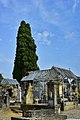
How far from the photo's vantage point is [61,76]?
36062 millimetres

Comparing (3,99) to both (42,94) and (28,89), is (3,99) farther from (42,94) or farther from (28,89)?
(42,94)

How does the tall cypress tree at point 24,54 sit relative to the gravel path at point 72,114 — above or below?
above

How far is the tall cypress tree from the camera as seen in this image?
2007 inches

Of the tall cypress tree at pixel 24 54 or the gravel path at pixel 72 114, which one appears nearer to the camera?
the gravel path at pixel 72 114

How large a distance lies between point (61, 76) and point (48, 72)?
2372mm

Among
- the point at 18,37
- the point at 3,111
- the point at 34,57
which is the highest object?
the point at 18,37

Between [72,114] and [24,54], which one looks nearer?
[72,114]

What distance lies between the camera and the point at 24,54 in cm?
5178

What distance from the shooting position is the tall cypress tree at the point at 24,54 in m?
51.0

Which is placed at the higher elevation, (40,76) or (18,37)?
(18,37)

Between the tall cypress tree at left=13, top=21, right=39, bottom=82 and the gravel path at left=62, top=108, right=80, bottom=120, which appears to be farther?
the tall cypress tree at left=13, top=21, right=39, bottom=82

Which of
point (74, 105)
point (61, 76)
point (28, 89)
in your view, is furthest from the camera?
point (61, 76)

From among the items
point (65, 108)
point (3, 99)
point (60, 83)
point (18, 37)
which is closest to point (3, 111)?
point (3, 99)

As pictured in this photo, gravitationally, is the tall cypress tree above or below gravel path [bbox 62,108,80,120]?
above
